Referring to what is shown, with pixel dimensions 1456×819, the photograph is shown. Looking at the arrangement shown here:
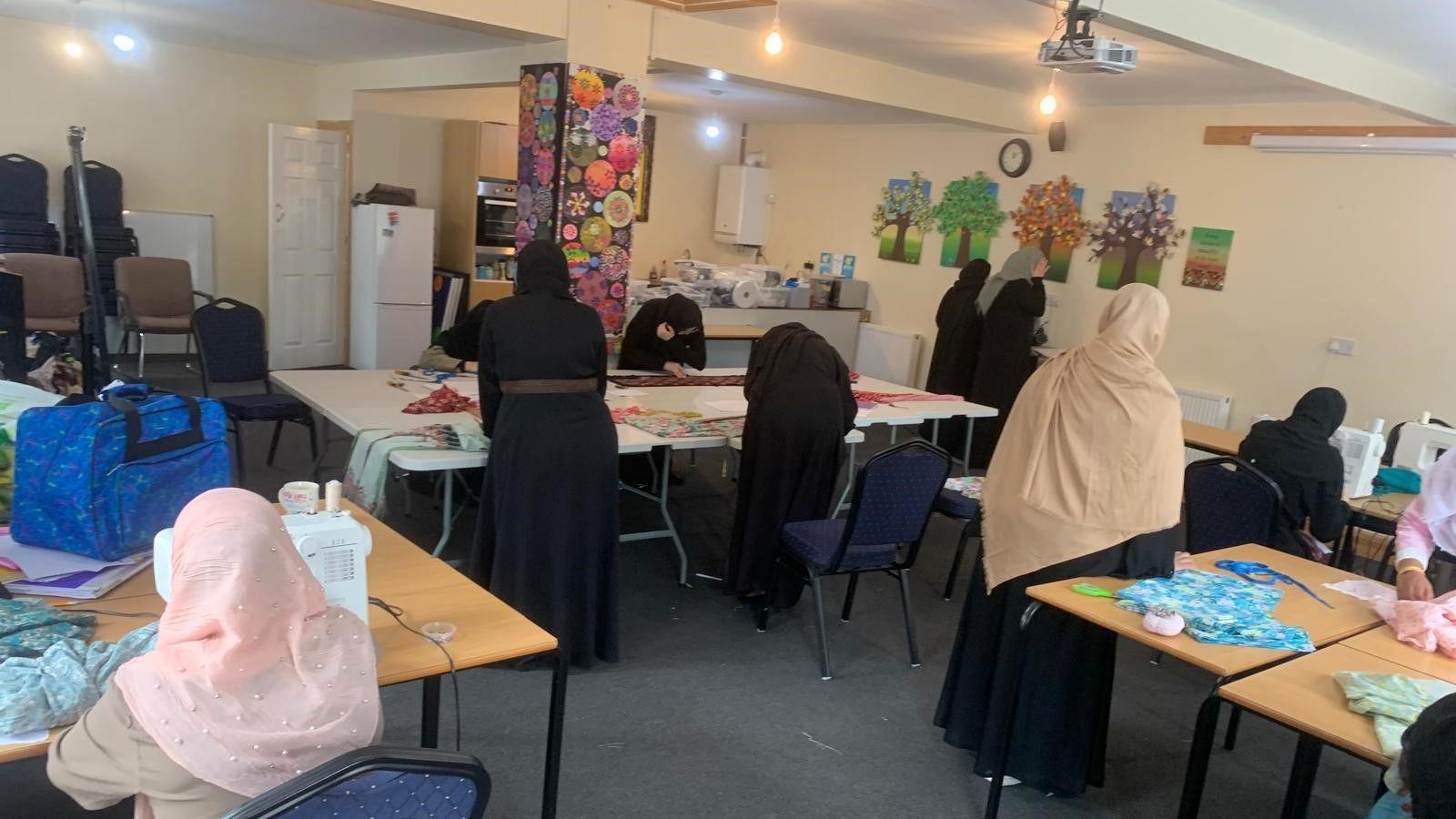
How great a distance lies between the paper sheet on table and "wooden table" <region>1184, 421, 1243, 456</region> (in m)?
4.46

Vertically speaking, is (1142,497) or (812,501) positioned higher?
(1142,497)

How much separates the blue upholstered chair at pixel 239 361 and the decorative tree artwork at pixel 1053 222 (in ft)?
16.9

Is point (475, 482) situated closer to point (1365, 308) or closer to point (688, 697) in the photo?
point (688, 697)

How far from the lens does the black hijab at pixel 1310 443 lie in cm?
375

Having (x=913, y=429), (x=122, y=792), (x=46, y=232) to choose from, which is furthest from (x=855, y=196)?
(x=122, y=792)

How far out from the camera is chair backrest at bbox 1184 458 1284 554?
11.9 ft

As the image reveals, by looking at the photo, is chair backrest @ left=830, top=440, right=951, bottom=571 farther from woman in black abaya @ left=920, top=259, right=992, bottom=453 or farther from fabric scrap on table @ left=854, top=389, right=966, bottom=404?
woman in black abaya @ left=920, top=259, right=992, bottom=453

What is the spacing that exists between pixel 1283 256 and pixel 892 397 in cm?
274

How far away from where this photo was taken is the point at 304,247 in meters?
8.03

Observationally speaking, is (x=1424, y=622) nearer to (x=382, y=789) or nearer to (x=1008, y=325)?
(x=382, y=789)

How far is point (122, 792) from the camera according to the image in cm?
142

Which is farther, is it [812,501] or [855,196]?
[855,196]

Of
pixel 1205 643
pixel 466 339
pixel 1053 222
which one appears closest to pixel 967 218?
pixel 1053 222

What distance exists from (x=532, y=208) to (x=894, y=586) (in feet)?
8.44
